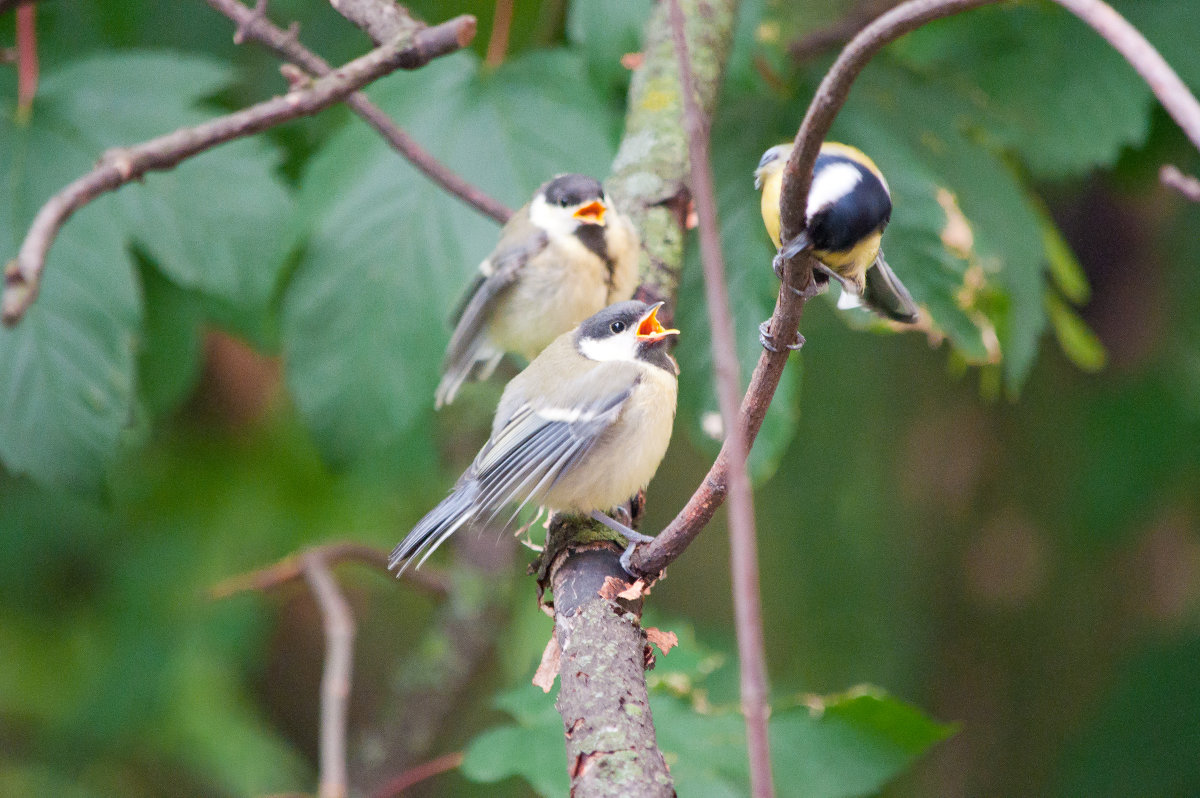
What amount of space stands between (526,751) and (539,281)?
1.15 m

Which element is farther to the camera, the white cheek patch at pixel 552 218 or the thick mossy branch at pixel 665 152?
the white cheek patch at pixel 552 218

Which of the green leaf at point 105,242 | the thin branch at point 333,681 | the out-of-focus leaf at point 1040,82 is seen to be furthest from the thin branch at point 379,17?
the out-of-focus leaf at point 1040,82

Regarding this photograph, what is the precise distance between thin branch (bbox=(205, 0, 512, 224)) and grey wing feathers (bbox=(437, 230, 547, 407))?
0.46 ft

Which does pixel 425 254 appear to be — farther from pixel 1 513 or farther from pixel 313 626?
pixel 313 626

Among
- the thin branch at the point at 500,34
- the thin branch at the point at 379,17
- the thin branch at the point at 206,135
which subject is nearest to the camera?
the thin branch at the point at 206,135

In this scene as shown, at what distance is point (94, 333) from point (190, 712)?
5.87 ft

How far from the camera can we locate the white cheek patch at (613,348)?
1.97 m

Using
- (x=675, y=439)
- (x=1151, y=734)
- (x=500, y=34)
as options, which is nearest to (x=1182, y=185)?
(x=500, y=34)

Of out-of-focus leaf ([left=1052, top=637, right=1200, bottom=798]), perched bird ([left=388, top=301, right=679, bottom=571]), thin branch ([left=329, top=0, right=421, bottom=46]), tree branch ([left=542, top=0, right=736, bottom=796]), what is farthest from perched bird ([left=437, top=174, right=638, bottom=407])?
out-of-focus leaf ([left=1052, top=637, right=1200, bottom=798])

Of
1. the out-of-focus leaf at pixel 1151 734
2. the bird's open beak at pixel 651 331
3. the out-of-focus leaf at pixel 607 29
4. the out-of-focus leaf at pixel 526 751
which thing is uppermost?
the out-of-focus leaf at pixel 607 29

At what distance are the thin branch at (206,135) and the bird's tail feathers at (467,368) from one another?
93cm

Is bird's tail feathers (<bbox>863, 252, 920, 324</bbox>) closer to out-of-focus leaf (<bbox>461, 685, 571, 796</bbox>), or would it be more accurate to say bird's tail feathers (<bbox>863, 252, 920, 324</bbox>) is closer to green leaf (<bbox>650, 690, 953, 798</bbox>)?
green leaf (<bbox>650, 690, 953, 798</bbox>)

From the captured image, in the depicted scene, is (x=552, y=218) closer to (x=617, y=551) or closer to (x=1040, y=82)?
(x=617, y=551)

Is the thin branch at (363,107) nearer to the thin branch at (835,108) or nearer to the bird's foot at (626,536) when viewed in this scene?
the bird's foot at (626,536)
